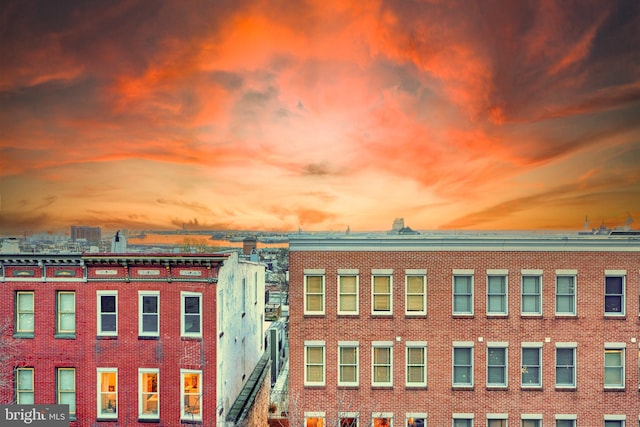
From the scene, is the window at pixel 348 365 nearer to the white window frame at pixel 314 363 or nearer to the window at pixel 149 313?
the white window frame at pixel 314 363

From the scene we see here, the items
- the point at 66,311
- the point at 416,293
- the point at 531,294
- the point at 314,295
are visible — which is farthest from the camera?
the point at 314,295

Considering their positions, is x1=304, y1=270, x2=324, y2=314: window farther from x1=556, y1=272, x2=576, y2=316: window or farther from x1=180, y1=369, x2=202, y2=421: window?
x1=556, y1=272, x2=576, y2=316: window

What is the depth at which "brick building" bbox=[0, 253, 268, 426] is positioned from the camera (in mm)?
18375

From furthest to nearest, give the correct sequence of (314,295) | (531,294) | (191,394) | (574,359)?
(314,295)
(531,294)
(574,359)
(191,394)

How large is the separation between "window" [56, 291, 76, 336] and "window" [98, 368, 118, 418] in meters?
2.60

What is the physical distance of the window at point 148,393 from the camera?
18422 mm

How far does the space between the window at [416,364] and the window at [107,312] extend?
556 inches

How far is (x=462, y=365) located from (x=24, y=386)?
2092cm

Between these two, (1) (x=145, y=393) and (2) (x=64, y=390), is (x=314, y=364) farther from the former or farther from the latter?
(2) (x=64, y=390)

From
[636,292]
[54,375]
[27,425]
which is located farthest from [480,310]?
[27,425]

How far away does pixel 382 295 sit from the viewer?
20.0m

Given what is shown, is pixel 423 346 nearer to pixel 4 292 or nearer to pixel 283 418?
pixel 283 418

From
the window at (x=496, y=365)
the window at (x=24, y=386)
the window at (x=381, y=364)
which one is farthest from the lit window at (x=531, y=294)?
the window at (x=24, y=386)

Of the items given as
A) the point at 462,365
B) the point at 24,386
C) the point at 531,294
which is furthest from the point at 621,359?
the point at 24,386
